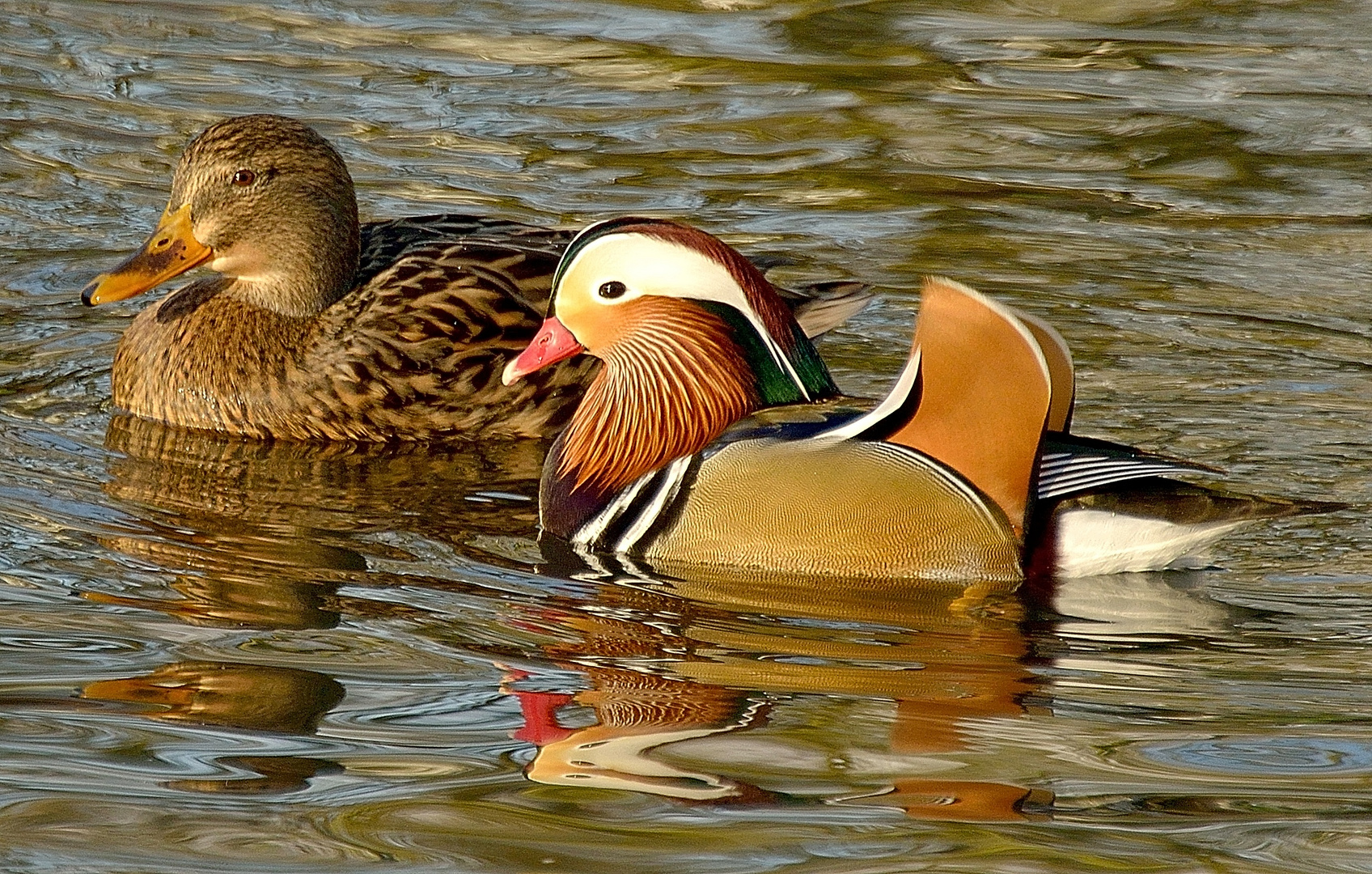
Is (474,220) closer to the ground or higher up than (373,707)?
higher up

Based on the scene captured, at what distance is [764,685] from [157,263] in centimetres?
358

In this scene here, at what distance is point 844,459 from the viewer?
19.9 feet

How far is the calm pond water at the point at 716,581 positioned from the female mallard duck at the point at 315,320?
0.69ft

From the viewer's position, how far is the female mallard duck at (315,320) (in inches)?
317

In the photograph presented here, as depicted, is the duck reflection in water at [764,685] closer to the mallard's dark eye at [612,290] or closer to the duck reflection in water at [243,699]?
the duck reflection in water at [243,699]

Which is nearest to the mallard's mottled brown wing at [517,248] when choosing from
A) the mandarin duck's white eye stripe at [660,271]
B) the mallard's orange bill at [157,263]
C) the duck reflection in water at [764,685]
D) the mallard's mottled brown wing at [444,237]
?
the mallard's mottled brown wing at [444,237]

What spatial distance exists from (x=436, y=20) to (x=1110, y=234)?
4938mm

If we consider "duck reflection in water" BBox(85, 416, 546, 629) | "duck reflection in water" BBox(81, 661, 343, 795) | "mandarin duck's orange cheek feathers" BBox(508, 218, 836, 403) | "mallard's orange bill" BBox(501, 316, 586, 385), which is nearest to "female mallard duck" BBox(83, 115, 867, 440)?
"duck reflection in water" BBox(85, 416, 546, 629)

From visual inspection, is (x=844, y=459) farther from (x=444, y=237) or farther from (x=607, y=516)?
(x=444, y=237)

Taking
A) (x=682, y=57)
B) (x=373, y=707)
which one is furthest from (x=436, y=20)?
(x=373, y=707)

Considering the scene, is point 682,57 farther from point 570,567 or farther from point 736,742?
point 736,742

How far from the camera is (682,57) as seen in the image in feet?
40.5

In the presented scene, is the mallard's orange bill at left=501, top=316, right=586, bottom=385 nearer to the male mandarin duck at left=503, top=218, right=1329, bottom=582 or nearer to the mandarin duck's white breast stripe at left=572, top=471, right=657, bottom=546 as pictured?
the male mandarin duck at left=503, top=218, right=1329, bottom=582

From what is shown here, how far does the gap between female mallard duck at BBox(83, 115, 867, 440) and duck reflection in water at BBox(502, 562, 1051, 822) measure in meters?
2.09
